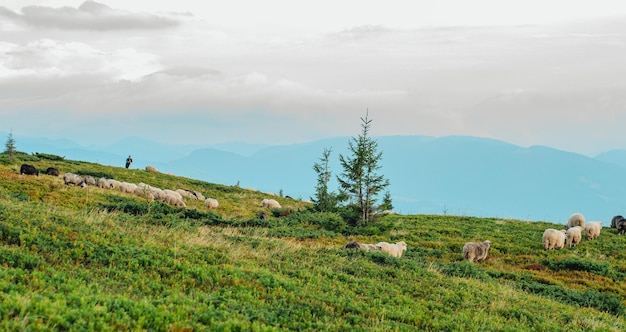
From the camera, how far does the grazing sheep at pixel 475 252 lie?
2491 cm

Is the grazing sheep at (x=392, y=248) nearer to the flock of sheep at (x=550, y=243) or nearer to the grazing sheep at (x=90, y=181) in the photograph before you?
the flock of sheep at (x=550, y=243)

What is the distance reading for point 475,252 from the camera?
82.4ft

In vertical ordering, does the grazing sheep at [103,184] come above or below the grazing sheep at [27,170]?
below

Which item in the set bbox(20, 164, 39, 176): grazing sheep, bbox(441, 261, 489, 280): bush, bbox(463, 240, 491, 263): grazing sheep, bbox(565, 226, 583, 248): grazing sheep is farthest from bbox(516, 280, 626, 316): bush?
bbox(20, 164, 39, 176): grazing sheep

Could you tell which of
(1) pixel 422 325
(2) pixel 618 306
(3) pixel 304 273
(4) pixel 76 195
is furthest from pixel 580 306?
(4) pixel 76 195

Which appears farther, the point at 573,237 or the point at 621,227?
the point at 621,227

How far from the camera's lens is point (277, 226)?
30391mm

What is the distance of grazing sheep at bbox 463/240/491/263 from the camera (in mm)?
24906

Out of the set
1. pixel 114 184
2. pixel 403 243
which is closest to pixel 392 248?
pixel 403 243

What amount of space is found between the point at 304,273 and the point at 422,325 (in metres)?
4.32

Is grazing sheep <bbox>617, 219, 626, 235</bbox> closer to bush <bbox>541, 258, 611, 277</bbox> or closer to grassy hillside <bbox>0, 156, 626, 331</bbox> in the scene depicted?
bush <bbox>541, 258, 611, 277</bbox>

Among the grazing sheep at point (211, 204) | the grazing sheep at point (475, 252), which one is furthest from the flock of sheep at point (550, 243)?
the grazing sheep at point (211, 204)

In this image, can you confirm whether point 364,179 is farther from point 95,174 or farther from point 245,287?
point 95,174

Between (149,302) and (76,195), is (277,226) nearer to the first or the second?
(76,195)
